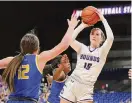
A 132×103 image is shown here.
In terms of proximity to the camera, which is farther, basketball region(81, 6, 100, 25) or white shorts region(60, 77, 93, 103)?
basketball region(81, 6, 100, 25)

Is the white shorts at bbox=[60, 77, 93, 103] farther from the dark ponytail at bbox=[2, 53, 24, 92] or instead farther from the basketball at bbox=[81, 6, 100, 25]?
the dark ponytail at bbox=[2, 53, 24, 92]

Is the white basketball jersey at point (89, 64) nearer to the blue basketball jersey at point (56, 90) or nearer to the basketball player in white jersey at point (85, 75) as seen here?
the basketball player in white jersey at point (85, 75)

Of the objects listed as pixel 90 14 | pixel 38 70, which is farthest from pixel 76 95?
pixel 38 70

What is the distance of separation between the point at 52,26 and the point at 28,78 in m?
11.9

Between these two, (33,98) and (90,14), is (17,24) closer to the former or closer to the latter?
(90,14)

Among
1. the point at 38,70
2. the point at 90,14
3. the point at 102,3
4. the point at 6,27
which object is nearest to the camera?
the point at 38,70

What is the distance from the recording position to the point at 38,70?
280 cm

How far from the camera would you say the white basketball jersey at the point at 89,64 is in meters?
4.05

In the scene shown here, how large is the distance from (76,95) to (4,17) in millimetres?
10667

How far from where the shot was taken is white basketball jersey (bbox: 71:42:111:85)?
4051 millimetres

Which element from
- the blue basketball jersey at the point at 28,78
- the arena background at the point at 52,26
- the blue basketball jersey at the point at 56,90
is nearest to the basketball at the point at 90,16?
the blue basketball jersey at the point at 56,90

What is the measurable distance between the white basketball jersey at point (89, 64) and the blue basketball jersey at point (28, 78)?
4.33ft

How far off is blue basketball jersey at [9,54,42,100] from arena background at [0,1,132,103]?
10010 millimetres

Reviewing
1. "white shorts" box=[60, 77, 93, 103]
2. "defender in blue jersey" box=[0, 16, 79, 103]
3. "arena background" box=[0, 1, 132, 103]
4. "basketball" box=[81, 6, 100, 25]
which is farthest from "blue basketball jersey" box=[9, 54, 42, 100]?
"arena background" box=[0, 1, 132, 103]
